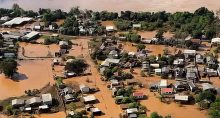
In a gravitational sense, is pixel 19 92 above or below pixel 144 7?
below

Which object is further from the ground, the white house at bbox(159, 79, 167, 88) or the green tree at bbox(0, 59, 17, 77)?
the green tree at bbox(0, 59, 17, 77)

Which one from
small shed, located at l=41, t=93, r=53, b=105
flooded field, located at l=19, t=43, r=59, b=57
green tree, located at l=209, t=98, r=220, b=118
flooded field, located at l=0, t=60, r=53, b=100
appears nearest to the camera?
green tree, located at l=209, t=98, r=220, b=118

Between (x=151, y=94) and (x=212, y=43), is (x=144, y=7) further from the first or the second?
(x=151, y=94)

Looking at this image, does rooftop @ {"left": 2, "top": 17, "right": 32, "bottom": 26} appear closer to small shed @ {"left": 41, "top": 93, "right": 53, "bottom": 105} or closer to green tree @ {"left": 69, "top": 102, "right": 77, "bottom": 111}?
small shed @ {"left": 41, "top": 93, "right": 53, "bottom": 105}

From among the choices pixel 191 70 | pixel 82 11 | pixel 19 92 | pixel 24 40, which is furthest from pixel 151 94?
pixel 82 11

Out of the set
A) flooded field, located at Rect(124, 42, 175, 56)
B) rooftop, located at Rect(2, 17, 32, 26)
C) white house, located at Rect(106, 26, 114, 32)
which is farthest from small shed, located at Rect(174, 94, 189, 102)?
rooftop, located at Rect(2, 17, 32, 26)

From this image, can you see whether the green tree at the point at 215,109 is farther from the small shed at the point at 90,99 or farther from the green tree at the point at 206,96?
the small shed at the point at 90,99

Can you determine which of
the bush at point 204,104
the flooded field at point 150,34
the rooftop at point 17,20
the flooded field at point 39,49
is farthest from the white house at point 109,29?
the bush at point 204,104

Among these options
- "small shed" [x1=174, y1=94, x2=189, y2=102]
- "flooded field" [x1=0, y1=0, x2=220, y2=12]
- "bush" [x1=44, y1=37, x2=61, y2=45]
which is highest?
"flooded field" [x1=0, y1=0, x2=220, y2=12]

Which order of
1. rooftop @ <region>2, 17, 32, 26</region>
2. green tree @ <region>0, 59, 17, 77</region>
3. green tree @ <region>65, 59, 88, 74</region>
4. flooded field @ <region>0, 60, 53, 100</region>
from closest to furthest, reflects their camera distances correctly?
flooded field @ <region>0, 60, 53, 100</region>
green tree @ <region>0, 59, 17, 77</region>
green tree @ <region>65, 59, 88, 74</region>
rooftop @ <region>2, 17, 32, 26</region>
